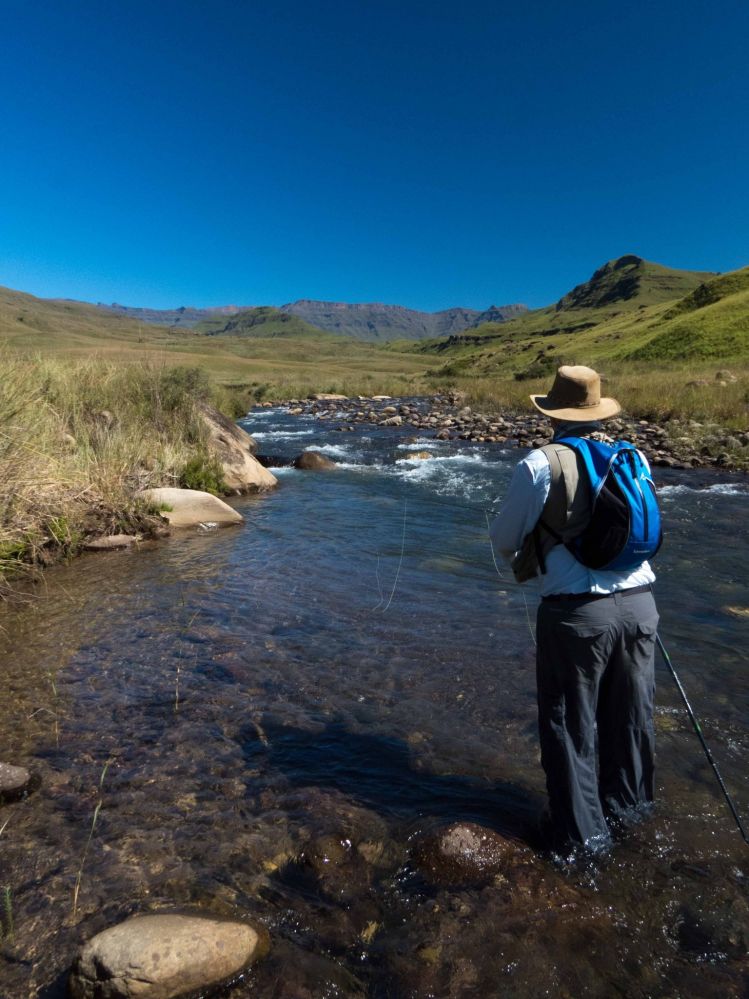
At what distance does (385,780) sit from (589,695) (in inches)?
62.7

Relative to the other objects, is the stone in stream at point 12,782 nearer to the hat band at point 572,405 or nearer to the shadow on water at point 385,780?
the shadow on water at point 385,780

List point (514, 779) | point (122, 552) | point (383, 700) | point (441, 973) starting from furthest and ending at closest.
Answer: point (122, 552)
point (383, 700)
point (514, 779)
point (441, 973)

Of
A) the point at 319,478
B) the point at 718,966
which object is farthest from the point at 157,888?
the point at 319,478

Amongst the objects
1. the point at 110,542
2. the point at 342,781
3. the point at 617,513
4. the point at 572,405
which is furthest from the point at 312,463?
the point at 617,513

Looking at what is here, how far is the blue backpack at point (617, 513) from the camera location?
117 inches

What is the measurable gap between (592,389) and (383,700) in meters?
3.02

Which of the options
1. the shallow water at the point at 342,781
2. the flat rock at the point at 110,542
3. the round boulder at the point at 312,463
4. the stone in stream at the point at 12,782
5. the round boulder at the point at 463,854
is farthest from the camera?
the round boulder at the point at 312,463

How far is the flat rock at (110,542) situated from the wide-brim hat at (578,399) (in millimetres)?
7304

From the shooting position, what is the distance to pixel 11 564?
7.15 m

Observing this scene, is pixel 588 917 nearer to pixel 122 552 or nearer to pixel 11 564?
pixel 11 564

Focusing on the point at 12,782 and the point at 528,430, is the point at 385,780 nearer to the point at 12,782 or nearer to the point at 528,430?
the point at 12,782

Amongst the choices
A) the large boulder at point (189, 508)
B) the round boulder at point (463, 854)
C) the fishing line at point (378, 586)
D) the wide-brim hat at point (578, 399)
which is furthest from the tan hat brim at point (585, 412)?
the large boulder at point (189, 508)

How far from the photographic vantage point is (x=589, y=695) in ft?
10.5

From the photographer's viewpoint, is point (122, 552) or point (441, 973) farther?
point (122, 552)
